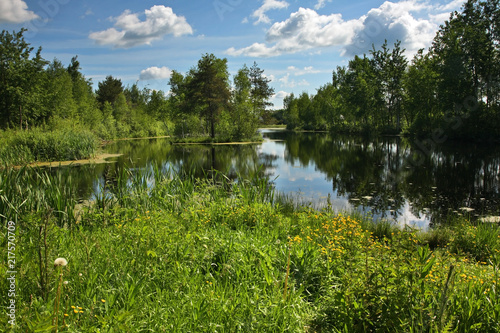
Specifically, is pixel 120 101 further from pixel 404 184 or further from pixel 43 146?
pixel 404 184

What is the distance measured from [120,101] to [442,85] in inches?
2140

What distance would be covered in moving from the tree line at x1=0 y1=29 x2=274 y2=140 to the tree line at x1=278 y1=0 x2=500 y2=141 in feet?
56.2

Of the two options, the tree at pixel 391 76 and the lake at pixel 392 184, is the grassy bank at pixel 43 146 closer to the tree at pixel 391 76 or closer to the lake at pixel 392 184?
the lake at pixel 392 184

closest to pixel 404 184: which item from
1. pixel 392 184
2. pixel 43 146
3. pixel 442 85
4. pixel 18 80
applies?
pixel 392 184

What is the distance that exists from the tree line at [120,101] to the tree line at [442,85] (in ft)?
56.2

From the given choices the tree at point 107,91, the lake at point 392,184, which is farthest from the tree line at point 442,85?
the tree at point 107,91

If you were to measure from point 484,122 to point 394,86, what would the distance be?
18.5 metres

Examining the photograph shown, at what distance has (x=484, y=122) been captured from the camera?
96.6ft

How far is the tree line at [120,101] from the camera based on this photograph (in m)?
24.9

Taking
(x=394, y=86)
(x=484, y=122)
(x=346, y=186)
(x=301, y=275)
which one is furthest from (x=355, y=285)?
(x=394, y=86)

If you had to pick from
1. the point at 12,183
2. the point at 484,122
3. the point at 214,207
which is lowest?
the point at 214,207

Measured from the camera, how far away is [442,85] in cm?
3247

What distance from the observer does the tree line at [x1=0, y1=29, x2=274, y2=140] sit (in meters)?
24.9

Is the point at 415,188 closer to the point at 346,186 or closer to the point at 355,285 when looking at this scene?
the point at 346,186
